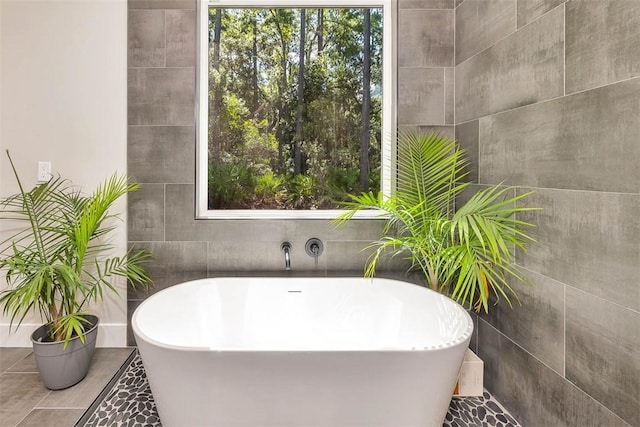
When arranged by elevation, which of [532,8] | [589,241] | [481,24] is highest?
[481,24]

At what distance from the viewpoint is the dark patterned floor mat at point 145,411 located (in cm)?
159

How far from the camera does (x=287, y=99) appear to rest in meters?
2.31

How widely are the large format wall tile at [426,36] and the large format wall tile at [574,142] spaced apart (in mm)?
667

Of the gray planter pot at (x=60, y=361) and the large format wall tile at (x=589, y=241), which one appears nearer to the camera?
the large format wall tile at (x=589, y=241)

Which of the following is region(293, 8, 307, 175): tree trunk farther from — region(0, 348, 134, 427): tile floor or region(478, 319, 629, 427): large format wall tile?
region(0, 348, 134, 427): tile floor

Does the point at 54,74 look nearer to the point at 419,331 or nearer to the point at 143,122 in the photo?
the point at 143,122

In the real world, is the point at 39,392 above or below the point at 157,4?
below

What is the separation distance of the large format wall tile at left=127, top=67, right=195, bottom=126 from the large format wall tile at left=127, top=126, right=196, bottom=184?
54 mm

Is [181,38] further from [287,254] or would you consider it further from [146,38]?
[287,254]

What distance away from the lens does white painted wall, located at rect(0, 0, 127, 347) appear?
7.11ft

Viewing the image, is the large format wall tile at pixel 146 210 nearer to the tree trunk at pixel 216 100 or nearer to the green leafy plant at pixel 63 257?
the green leafy plant at pixel 63 257

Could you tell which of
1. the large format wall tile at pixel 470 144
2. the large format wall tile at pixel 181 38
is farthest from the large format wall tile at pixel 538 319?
the large format wall tile at pixel 181 38

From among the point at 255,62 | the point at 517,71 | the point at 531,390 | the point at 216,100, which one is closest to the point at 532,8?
the point at 517,71

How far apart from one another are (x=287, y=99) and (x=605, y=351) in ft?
6.50
